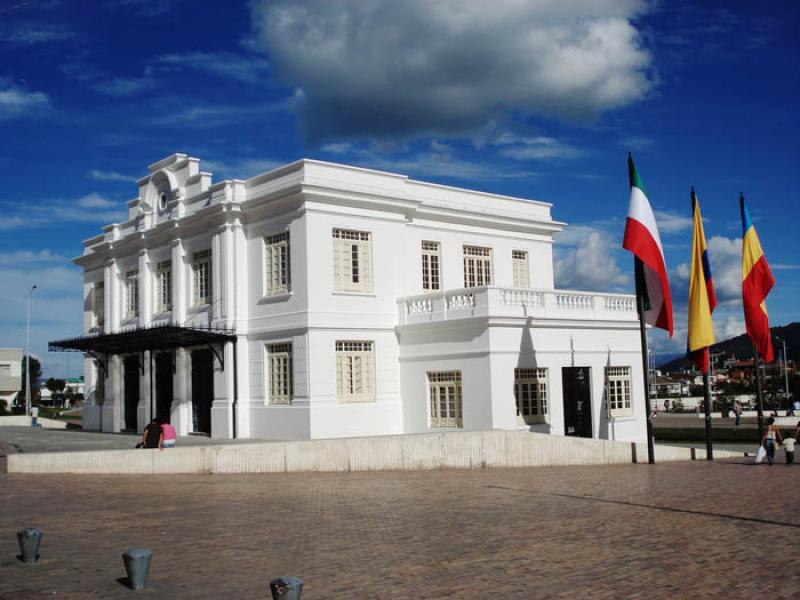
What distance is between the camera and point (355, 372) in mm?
27172

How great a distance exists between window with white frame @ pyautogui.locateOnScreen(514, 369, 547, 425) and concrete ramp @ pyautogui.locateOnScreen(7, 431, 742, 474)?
313 centimetres

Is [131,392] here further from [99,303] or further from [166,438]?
[166,438]

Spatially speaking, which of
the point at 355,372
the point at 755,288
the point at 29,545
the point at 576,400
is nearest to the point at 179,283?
the point at 355,372

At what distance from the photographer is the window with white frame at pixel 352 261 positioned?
1072 inches

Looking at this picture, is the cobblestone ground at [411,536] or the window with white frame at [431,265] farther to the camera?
the window with white frame at [431,265]

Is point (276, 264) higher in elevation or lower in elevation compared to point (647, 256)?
higher

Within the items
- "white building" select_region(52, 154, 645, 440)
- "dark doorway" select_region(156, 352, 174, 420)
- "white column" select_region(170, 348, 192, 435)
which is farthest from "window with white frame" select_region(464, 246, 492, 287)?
"dark doorway" select_region(156, 352, 174, 420)

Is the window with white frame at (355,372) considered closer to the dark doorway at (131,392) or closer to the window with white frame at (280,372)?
the window with white frame at (280,372)

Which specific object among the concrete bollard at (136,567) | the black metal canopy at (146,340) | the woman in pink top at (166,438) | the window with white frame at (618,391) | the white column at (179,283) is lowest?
the concrete bollard at (136,567)

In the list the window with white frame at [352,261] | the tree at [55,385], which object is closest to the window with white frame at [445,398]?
the window with white frame at [352,261]

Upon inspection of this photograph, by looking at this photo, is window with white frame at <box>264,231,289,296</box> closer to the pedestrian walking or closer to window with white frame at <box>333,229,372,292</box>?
window with white frame at <box>333,229,372,292</box>

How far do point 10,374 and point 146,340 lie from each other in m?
70.7

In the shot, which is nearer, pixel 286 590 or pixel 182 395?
pixel 286 590

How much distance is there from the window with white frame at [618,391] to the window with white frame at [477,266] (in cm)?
580
